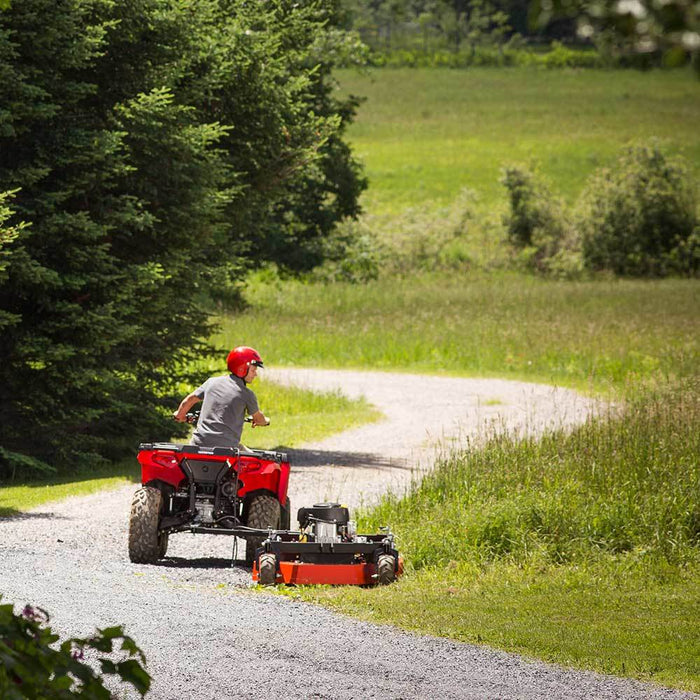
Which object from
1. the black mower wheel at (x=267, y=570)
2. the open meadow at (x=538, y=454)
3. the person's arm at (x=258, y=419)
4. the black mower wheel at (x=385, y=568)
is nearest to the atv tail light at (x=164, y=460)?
the person's arm at (x=258, y=419)

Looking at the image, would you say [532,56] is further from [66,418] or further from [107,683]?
[107,683]

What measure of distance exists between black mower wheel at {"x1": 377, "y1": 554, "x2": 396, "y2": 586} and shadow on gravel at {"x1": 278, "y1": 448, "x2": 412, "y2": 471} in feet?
25.5

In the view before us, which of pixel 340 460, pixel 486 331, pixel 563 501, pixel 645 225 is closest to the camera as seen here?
pixel 563 501

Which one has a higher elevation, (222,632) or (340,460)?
(222,632)

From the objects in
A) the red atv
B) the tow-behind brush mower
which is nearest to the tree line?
the red atv

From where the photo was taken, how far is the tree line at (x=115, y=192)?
15852 mm

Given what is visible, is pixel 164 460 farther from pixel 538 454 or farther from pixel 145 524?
pixel 538 454

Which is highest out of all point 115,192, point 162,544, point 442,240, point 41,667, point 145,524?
point 115,192

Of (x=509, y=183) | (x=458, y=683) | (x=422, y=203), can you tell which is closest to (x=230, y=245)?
(x=458, y=683)

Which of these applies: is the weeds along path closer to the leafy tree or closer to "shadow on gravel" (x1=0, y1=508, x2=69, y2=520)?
"shadow on gravel" (x1=0, y1=508, x2=69, y2=520)

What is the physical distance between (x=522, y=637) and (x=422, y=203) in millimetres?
71742

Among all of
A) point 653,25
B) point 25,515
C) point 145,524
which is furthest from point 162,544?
point 653,25

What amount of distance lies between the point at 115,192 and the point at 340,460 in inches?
191

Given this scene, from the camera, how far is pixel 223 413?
35.4 feet
